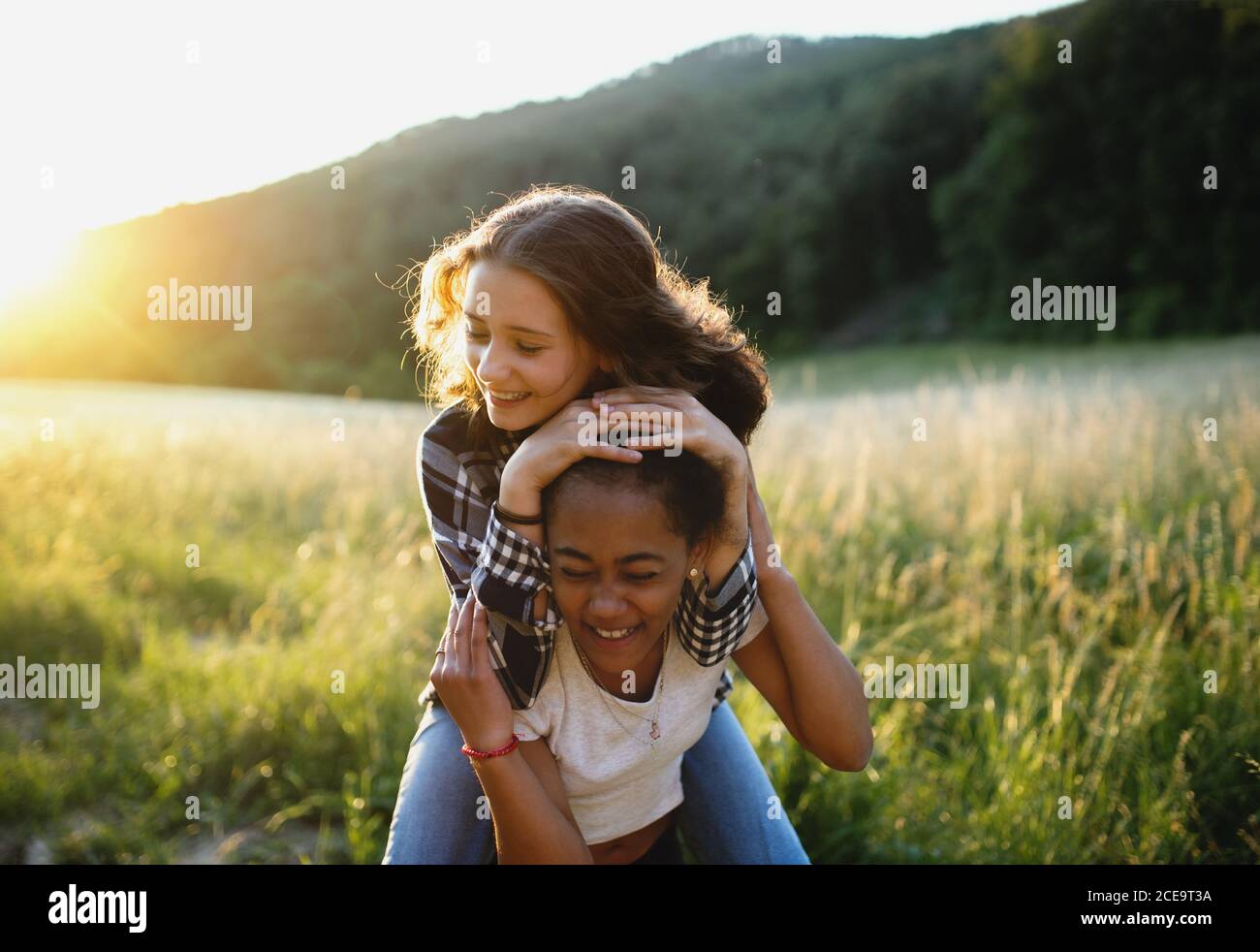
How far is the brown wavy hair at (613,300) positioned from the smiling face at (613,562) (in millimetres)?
370

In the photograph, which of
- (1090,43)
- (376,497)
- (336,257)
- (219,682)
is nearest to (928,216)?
(1090,43)

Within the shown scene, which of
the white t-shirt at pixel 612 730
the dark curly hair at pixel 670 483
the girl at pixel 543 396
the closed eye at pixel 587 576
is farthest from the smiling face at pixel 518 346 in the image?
the white t-shirt at pixel 612 730

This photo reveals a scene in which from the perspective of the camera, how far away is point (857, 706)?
1.88 metres

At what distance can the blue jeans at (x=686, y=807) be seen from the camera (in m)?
1.86

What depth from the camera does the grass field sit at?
2.71 metres

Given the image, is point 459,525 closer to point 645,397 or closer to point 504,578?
point 504,578

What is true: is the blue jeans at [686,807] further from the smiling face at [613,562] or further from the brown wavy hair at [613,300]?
the brown wavy hair at [613,300]

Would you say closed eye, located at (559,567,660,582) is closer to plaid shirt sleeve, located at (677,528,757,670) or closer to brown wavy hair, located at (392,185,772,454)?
plaid shirt sleeve, located at (677,528,757,670)

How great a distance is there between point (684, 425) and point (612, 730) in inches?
25.6

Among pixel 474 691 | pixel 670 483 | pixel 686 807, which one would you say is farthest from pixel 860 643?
pixel 474 691

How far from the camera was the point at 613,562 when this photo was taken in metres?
1.69
